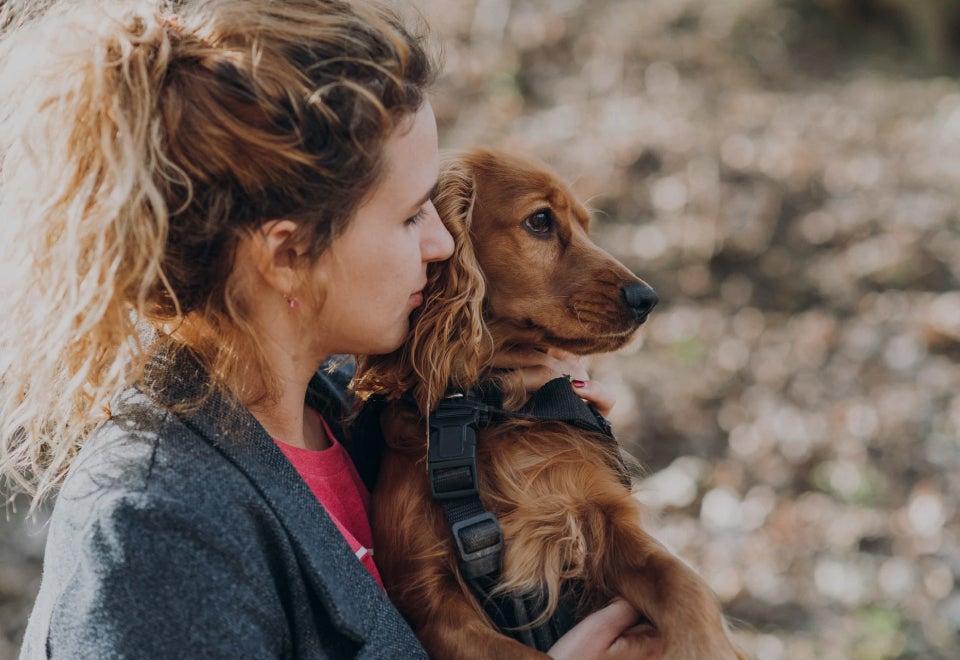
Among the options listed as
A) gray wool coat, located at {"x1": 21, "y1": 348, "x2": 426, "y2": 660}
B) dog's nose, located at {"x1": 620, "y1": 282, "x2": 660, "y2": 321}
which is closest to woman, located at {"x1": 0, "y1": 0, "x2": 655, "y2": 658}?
gray wool coat, located at {"x1": 21, "y1": 348, "x2": 426, "y2": 660}

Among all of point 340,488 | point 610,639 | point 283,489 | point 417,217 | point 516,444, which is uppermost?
point 417,217

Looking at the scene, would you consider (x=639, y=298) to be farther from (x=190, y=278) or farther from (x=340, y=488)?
(x=190, y=278)

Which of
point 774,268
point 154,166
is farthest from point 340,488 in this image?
point 774,268

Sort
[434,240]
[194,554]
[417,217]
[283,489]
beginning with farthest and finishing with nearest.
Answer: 1. [434,240]
2. [417,217]
3. [283,489]
4. [194,554]

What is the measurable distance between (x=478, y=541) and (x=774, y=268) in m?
3.78

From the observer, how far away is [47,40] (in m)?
1.49

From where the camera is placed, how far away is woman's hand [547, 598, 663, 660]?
1.87 m

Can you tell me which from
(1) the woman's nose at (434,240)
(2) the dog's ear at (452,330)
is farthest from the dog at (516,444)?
(1) the woman's nose at (434,240)

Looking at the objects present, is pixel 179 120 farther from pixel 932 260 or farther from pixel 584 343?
pixel 932 260

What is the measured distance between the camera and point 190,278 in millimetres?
1552

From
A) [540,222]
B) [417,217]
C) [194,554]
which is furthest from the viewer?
[540,222]

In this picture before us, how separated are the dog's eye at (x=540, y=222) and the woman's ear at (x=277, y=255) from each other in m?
0.86

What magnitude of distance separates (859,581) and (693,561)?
1.99 feet

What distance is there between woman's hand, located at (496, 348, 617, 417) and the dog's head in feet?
→ 0.11
